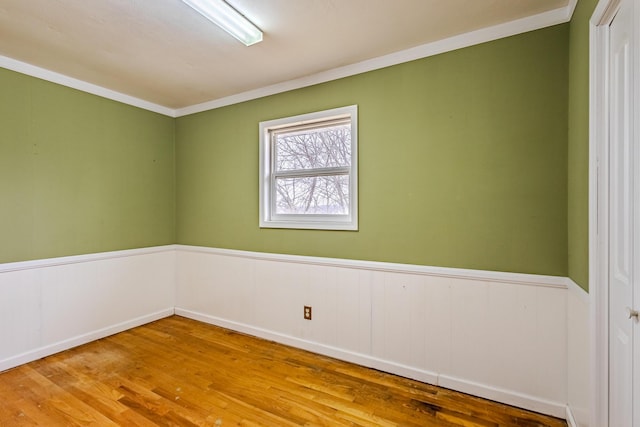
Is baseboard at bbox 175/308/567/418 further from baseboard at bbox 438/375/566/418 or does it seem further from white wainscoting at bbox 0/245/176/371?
white wainscoting at bbox 0/245/176/371

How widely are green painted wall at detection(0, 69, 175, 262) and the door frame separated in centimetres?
382

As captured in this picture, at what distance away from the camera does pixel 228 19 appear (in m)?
1.88

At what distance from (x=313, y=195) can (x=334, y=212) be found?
0.92ft

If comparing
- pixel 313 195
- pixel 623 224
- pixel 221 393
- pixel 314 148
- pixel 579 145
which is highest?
pixel 314 148

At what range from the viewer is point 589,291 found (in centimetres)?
145

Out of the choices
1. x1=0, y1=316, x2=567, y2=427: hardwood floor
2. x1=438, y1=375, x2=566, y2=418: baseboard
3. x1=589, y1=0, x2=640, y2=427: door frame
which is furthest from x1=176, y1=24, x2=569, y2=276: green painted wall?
x1=0, y1=316, x2=567, y2=427: hardwood floor

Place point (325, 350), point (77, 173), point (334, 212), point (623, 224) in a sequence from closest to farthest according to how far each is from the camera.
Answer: point (623, 224), point (325, 350), point (334, 212), point (77, 173)

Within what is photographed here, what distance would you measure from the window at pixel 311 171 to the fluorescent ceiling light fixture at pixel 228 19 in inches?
35.0

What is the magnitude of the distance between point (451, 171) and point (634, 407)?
1.50 m

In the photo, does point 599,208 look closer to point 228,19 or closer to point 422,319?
point 422,319

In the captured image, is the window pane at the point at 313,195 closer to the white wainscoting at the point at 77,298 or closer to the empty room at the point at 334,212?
the empty room at the point at 334,212

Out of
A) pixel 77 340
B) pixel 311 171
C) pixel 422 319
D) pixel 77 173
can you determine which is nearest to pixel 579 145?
pixel 422 319

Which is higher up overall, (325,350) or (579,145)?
(579,145)

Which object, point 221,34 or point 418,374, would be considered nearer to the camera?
point 221,34
